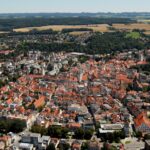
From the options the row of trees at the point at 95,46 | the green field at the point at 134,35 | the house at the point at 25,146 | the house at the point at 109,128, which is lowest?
the house at the point at 25,146

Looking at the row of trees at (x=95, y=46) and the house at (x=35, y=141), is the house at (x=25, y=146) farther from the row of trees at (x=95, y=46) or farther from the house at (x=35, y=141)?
the row of trees at (x=95, y=46)

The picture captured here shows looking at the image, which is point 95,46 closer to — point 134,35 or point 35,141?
point 134,35

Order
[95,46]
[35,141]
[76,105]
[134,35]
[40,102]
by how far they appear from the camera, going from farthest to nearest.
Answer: [134,35], [95,46], [40,102], [76,105], [35,141]

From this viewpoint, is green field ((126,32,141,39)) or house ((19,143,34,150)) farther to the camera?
green field ((126,32,141,39))

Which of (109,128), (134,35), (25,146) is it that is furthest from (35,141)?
(134,35)

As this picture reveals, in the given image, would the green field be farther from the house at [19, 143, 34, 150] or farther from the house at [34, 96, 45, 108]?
the house at [19, 143, 34, 150]

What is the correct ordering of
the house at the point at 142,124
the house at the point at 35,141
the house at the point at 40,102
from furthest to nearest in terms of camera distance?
the house at the point at 40,102 → the house at the point at 142,124 → the house at the point at 35,141

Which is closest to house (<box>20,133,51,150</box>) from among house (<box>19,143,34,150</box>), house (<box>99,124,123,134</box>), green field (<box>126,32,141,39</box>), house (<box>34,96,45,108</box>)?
house (<box>19,143,34,150</box>)

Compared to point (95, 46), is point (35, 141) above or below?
below

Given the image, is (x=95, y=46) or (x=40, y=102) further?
(x=95, y=46)

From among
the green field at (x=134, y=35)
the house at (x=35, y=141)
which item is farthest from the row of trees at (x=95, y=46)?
the house at (x=35, y=141)

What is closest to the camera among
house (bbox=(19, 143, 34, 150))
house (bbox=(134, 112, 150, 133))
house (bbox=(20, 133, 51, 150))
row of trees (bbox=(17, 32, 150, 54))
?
house (bbox=(19, 143, 34, 150))
